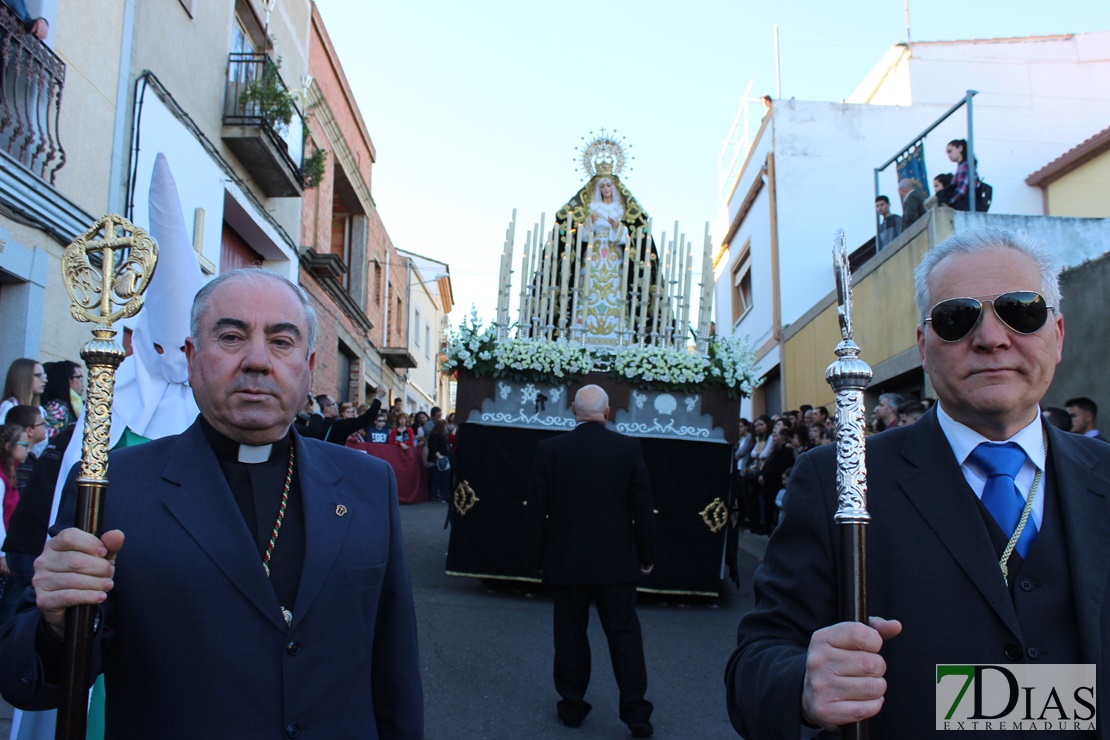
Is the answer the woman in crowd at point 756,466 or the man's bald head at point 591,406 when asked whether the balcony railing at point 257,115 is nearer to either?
the woman in crowd at point 756,466

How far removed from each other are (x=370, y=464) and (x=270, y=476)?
30 cm

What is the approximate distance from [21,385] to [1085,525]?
20.2 ft

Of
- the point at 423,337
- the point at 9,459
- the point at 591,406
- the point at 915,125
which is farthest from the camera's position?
the point at 423,337

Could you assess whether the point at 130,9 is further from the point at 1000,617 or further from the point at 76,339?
the point at 1000,617


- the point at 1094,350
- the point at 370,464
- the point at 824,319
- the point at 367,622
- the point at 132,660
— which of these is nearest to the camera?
the point at 132,660

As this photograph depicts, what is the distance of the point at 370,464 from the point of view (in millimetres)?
2480

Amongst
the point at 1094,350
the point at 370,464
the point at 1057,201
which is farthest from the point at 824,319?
the point at 370,464

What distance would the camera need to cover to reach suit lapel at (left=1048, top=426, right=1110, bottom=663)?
65.7 inches

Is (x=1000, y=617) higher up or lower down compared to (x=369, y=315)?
lower down

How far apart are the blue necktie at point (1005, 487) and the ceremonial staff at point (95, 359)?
1.83 metres

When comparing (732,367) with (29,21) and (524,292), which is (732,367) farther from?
(29,21)

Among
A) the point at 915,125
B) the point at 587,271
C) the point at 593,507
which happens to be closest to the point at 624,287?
the point at 587,271

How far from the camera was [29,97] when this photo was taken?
7598 mm

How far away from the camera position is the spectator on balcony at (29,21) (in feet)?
24.0
